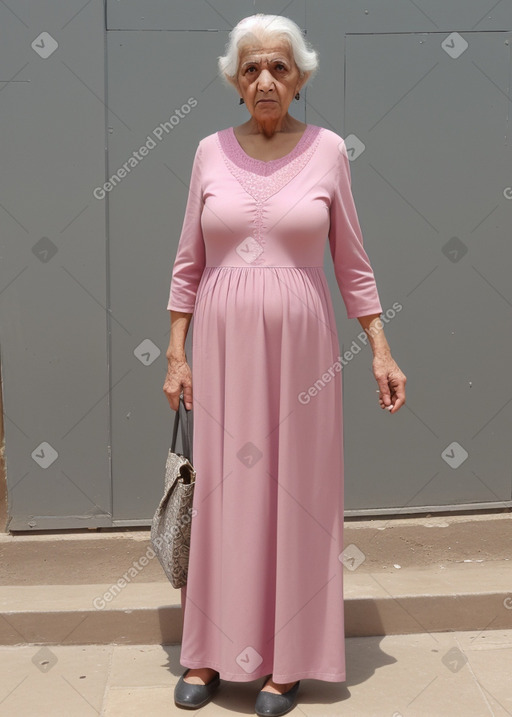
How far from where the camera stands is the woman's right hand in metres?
3.16

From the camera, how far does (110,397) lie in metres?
4.06

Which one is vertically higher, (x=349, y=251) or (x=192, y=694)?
(x=349, y=251)

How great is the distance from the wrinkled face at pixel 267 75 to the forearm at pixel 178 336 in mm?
695

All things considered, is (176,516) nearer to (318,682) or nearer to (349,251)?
(318,682)

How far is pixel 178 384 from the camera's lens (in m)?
3.17

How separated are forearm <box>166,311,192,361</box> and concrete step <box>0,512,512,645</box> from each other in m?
1.14

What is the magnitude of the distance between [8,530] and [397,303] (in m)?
1.92

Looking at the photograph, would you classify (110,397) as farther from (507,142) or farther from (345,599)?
(507,142)

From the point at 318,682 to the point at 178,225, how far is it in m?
1.87

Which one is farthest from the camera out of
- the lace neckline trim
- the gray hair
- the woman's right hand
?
the woman's right hand

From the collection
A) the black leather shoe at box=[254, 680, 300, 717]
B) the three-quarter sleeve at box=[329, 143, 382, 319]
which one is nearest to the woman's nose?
the three-quarter sleeve at box=[329, 143, 382, 319]

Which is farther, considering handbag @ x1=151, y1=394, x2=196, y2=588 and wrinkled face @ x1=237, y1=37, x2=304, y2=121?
handbag @ x1=151, y1=394, x2=196, y2=588

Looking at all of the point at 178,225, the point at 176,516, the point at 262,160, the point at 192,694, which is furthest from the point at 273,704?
the point at 178,225

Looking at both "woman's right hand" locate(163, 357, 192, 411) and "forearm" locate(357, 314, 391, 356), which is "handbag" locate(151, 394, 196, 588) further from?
"forearm" locate(357, 314, 391, 356)
